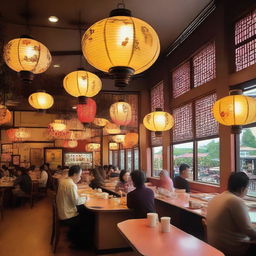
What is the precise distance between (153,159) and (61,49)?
4.05 m

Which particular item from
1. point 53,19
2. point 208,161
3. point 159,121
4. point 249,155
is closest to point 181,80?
point 159,121

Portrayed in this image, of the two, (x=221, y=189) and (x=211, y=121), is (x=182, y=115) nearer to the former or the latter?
(x=211, y=121)

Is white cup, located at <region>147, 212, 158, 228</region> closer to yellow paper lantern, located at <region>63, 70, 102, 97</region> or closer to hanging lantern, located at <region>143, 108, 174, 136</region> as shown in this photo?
yellow paper lantern, located at <region>63, 70, 102, 97</region>

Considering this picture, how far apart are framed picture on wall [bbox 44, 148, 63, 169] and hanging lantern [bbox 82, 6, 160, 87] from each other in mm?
12832

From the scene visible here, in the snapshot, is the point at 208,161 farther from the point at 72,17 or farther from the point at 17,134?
the point at 17,134

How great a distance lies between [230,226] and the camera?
2520mm

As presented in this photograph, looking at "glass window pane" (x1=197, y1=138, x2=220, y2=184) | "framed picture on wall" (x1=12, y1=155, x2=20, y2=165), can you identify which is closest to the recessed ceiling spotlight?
"glass window pane" (x1=197, y1=138, x2=220, y2=184)

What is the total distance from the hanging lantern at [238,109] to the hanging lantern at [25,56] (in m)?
2.42

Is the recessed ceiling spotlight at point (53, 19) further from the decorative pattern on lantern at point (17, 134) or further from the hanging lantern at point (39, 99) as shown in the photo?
A: the decorative pattern on lantern at point (17, 134)

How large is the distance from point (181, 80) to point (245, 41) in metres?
2.30

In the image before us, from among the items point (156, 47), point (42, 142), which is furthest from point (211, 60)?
point (42, 142)

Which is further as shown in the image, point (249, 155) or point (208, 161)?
point (208, 161)

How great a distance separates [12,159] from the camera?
13.9 m

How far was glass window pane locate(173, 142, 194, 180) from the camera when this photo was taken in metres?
6.41
